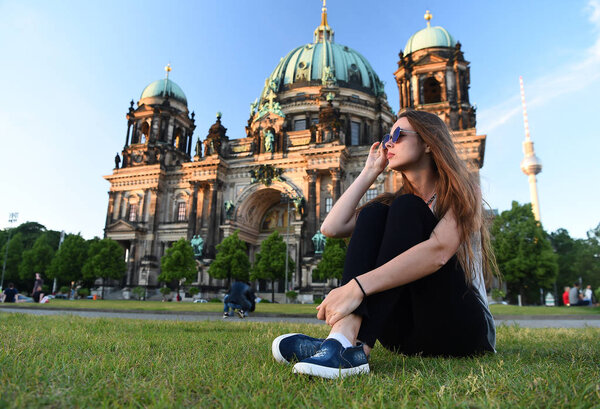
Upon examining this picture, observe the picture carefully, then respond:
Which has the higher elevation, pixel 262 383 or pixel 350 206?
pixel 350 206

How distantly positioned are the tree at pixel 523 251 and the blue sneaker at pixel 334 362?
102ft

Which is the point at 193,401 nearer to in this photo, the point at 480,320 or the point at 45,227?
the point at 480,320

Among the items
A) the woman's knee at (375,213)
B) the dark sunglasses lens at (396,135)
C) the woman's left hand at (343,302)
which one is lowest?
the woman's left hand at (343,302)

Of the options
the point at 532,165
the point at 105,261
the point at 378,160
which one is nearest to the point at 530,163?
the point at 532,165

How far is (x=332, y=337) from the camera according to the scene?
2123 millimetres

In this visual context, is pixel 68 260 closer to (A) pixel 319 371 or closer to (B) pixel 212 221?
(B) pixel 212 221

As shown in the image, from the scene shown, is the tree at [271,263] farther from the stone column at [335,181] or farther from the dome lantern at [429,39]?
the dome lantern at [429,39]

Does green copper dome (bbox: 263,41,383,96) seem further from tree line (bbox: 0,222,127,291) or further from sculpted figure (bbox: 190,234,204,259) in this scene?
tree line (bbox: 0,222,127,291)

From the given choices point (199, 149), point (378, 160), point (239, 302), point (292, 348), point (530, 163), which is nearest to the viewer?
point (292, 348)

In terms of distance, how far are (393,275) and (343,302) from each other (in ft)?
0.97

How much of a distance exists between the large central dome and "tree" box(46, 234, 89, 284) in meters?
25.2

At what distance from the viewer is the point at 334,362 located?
1.97 metres

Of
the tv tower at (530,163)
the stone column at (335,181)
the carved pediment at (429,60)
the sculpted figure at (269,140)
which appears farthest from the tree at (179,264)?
the tv tower at (530,163)

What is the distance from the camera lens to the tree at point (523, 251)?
30.9m
